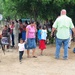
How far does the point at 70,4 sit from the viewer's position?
2020 centimetres

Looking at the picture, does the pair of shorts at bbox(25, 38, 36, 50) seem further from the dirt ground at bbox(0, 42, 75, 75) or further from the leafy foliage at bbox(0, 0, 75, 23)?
the leafy foliage at bbox(0, 0, 75, 23)

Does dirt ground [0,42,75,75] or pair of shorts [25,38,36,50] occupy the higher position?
pair of shorts [25,38,36,50]

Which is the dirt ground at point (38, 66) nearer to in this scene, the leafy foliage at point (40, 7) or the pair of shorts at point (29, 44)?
the pair of shorts at point (29, 44)

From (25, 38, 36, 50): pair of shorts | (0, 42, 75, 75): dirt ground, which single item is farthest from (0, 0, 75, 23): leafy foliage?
(0, 42, 75, 75): dirt ground

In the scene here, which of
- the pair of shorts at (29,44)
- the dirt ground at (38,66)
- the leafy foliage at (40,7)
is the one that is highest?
the leafy foliage at (40,7)

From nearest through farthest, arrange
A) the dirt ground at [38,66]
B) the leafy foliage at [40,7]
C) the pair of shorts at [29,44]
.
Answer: the dirt ground at [38,66] → the pair of shorts at [29,44] → the leafy foliage at [40,7]

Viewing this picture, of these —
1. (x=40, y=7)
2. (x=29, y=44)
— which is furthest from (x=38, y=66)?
(x=40, y=7)

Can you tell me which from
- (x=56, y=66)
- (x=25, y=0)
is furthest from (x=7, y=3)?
(x=56, y=66)

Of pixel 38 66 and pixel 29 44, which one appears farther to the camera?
pixel 29 44

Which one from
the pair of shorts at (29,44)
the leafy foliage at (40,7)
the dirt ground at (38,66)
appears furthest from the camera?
the leafy foliage at (40,7)

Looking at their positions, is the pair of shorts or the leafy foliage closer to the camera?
the pair of shorts

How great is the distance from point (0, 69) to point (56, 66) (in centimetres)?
204

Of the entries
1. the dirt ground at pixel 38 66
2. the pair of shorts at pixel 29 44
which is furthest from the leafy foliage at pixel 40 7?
the dirt ground at pixel 38 66

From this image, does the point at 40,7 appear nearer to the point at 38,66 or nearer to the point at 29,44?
the point at 29,44
